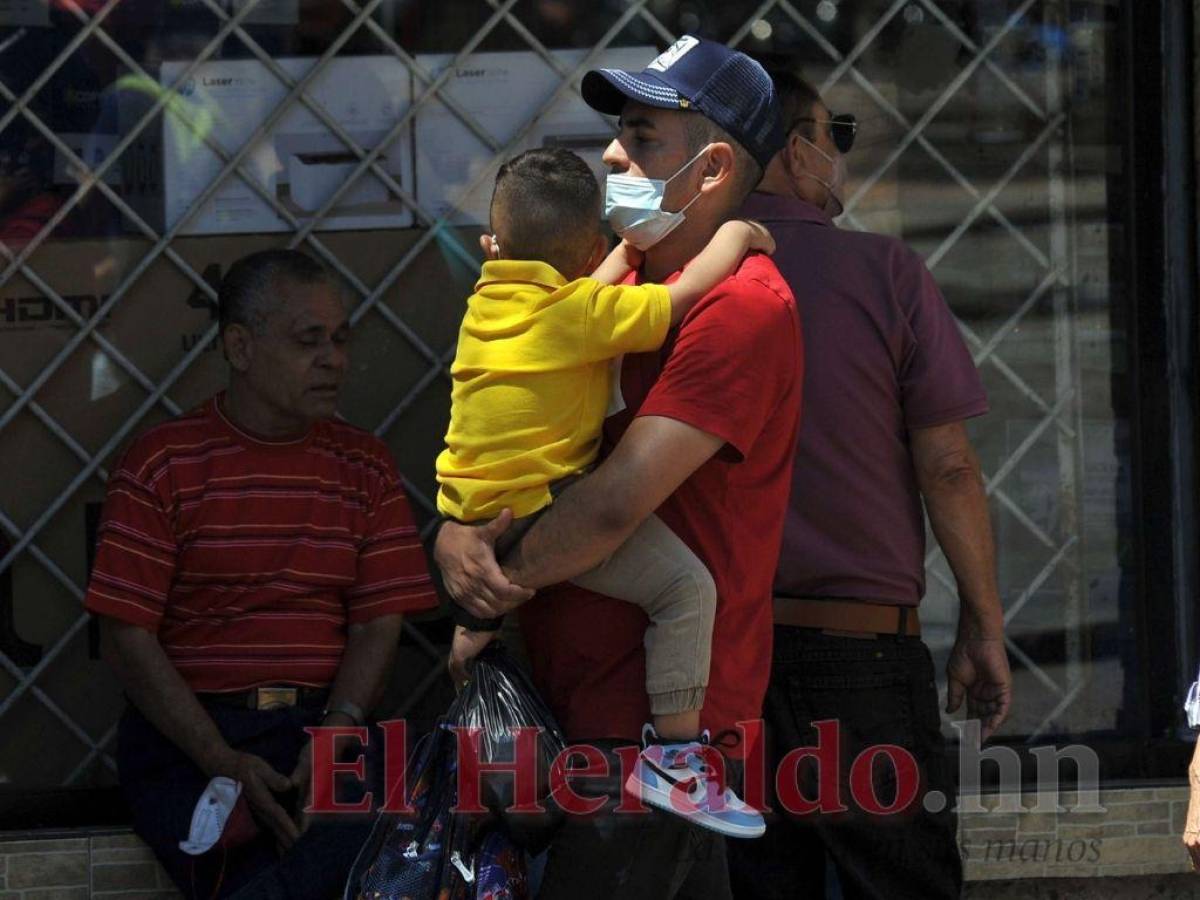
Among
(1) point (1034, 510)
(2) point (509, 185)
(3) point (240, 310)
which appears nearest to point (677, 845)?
(2) point (509, 185)

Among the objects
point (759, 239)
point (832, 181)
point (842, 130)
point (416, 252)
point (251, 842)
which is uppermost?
point (842, 130)

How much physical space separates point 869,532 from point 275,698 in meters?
1.33

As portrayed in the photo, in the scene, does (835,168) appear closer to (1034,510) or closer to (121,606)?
(1034,510)

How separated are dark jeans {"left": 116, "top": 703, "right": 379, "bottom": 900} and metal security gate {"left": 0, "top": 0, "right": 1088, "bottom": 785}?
1.52 ft

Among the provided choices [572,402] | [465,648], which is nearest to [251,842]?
[465,648]

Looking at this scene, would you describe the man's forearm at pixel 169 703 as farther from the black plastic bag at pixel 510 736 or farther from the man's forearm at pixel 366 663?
the black plastic bag at pixel 510 736

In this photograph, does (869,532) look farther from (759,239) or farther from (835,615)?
(759,239)

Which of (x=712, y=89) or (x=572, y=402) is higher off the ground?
(x=712, y=89)

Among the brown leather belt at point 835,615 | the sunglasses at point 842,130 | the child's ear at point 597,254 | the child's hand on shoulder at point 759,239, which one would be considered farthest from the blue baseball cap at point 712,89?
the brown leather belt at point 835,615

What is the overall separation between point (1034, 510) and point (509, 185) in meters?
2.10

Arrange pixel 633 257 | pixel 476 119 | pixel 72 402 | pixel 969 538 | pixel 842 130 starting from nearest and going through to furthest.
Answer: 1. pixel 633 257
2. pixel 969 538
3. pixel 842 130
4. pixel 72 402
5. pixel 476 119

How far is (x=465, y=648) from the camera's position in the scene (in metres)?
3.01

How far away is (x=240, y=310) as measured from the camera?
156 inches

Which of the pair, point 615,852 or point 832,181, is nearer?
point 615,852
